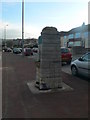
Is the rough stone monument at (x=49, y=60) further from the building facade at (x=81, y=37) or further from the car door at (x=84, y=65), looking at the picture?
the building facade at (x=81, y=37)

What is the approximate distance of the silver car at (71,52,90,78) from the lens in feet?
33.7

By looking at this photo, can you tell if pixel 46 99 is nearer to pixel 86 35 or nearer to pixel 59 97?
pixel 59 97

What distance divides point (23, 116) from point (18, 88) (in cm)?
320

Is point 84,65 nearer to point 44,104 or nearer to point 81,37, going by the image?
point 44,104

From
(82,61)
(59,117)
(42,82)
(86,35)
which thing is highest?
(86,35)

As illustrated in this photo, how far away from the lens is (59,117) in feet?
17.1

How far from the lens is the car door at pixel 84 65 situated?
10.2 metres

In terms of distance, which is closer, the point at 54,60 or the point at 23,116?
the point at 23,116

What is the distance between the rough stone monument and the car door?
2.52 m

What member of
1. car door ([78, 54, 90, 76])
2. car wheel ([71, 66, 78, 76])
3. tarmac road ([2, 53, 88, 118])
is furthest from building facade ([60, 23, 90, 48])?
tarmac road ([2, 53, 88, 118])

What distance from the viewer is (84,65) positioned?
34.4 ft

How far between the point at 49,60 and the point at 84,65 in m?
3.05

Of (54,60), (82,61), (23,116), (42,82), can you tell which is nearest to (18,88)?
(42,82)

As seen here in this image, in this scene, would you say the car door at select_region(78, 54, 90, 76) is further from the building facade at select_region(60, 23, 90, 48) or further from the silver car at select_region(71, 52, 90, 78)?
the building facade at select_region(60, 23, 90, 48)
